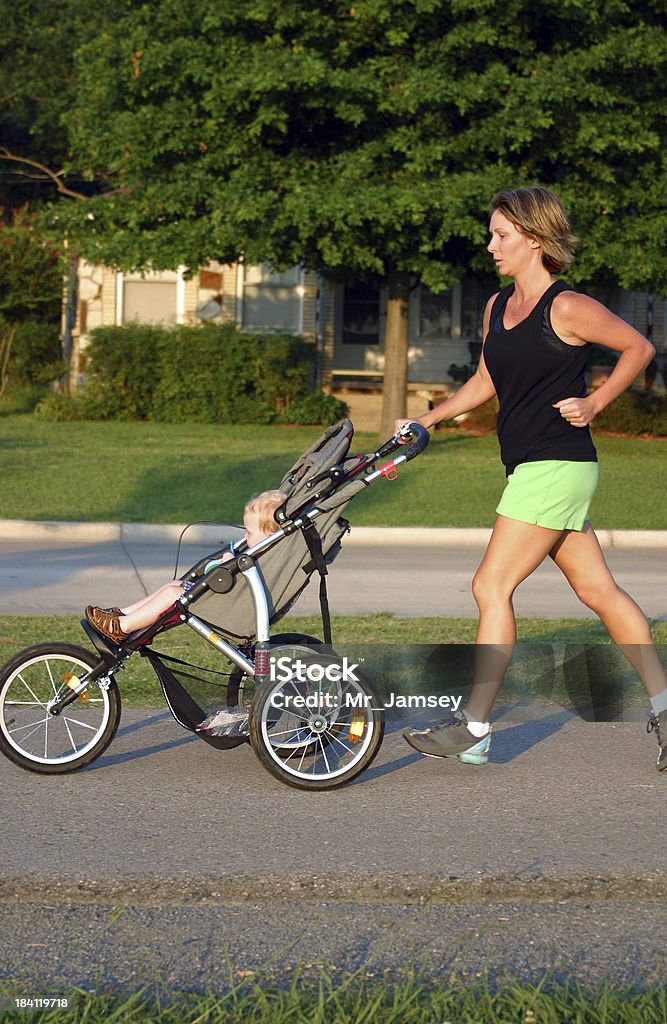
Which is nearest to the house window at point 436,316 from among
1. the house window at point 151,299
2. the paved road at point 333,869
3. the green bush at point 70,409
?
the house window at point 151,299

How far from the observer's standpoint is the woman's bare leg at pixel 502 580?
5223mm

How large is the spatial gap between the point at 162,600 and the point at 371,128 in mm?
15694

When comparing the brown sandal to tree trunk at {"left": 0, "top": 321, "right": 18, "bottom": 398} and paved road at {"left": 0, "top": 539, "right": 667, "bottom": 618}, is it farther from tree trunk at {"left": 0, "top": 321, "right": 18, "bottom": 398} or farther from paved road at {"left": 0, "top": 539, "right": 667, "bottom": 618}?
tree trunk at {"left": 0, "top": 321, "right": 18, "bottom": 398}

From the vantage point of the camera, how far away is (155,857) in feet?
14.4

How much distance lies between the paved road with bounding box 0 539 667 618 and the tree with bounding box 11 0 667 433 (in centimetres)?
718

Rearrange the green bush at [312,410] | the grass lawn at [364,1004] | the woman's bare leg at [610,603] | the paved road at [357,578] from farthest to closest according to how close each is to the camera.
Result: the green bush at [312,410], the paved road at [357,578], the woman's bare leg at [610,603], the grass lawn at [364,1004]

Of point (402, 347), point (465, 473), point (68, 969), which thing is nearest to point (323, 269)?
point (402, 347)

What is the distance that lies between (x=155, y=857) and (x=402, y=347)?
1827 centimetres

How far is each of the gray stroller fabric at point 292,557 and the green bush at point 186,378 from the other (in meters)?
21.5

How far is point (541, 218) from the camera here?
16.9 feet

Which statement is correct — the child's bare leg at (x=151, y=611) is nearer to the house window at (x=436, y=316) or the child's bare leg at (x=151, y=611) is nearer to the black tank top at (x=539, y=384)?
the black tank top at (x=539, y=384)

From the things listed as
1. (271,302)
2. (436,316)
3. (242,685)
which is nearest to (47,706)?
(242,685)

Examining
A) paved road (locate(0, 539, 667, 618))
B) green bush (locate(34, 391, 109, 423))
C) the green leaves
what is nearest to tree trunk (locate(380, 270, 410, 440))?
the green leaves

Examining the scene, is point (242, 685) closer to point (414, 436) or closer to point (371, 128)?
point (414, 436)
